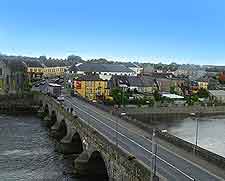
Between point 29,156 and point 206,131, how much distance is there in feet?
122

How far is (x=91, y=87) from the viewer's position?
111750 millimetres

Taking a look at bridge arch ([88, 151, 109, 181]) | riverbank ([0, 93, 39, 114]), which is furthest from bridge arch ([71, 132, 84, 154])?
riverbank ([0, 93, 39, 114])

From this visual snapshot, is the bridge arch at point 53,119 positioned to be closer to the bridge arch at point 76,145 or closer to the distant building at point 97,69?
the bridge arch at point 76,145

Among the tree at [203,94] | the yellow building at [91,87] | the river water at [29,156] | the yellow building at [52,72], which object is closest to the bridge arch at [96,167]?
the river water at [29,156]

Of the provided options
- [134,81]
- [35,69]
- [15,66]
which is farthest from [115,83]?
[35,69]

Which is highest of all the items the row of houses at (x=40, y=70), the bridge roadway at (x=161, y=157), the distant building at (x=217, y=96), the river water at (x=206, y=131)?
the row of houses at (x=40, y=70)

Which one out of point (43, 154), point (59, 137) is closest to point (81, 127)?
point (43, 154)

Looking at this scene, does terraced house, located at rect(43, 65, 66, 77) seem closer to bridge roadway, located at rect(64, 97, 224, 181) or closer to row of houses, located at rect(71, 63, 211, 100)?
row of houses, located at rect(71, 63, 211, 100)

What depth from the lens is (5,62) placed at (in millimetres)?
115250

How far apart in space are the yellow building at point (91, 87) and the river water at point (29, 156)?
39.1m

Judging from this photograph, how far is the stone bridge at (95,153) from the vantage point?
1144 inches

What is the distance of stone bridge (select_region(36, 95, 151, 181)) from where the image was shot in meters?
29.0

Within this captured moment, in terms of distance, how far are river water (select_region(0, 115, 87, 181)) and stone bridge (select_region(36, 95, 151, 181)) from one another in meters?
1.84

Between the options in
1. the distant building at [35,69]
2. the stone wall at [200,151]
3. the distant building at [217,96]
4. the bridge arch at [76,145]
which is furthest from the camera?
the distant building at [35,69]
